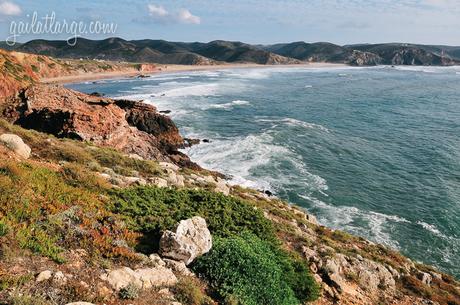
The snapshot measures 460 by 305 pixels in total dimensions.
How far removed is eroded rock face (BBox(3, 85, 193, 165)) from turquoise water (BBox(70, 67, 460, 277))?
573 centimetres

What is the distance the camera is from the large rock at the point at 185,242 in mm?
10453

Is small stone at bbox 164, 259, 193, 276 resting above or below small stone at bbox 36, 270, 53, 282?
below

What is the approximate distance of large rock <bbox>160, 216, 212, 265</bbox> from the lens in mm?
10453

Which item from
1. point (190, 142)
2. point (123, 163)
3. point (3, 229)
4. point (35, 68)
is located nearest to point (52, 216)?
point (3, 229)

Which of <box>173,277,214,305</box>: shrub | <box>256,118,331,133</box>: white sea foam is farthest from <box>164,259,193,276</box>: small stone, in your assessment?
<box>256,118,331,133</box>: white sea foam

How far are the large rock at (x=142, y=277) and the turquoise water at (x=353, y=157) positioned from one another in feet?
62.3

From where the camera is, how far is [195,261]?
418 inches

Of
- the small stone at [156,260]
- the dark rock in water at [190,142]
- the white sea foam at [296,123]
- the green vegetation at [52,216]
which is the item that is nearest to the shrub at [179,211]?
the small stone at [156,260]

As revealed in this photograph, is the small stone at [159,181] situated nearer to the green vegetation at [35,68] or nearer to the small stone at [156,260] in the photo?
the small stone at [156,260]

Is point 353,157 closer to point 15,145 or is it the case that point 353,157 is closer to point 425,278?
point 425,278

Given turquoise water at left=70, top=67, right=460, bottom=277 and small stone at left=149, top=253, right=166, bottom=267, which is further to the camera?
turquoise water at left=70, top=67, right=460, bottom=277

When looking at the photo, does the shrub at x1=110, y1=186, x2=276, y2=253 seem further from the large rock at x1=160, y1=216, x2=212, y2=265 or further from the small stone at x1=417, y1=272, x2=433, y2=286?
the small stone at x1=417, y1=272, x2=433, y2=286

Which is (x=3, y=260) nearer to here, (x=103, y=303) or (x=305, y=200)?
(x=103, y=303)

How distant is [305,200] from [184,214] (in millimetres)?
18788
